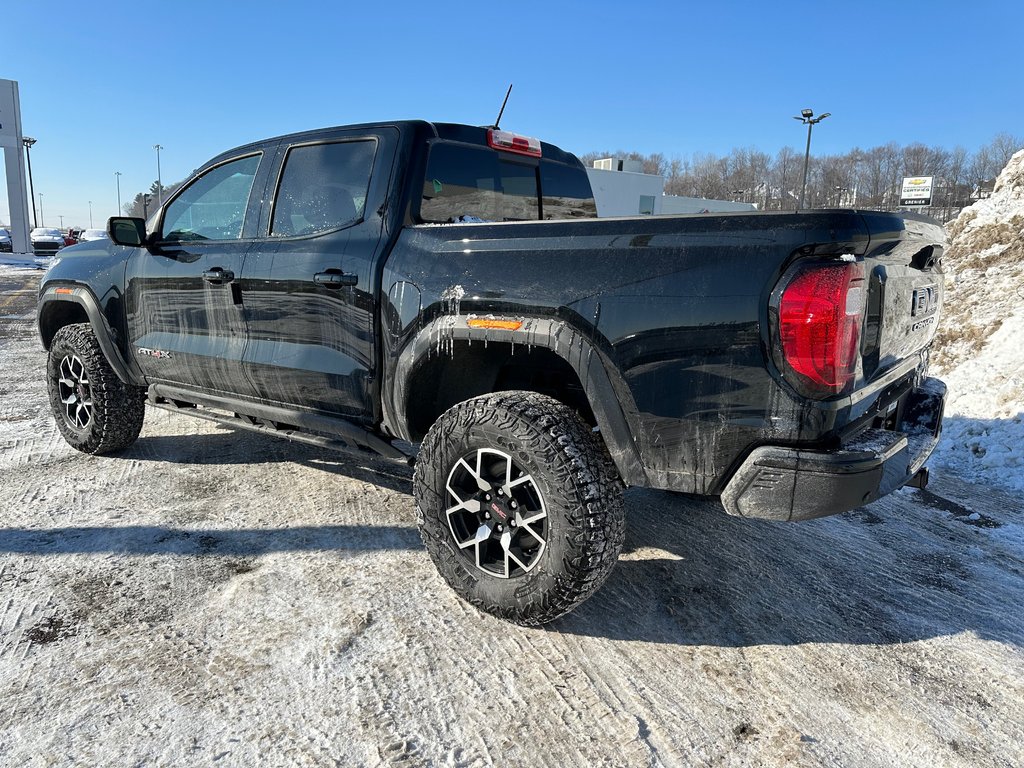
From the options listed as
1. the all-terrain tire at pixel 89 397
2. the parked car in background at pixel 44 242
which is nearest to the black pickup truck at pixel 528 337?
the all-terrain tire at pixel 89 397

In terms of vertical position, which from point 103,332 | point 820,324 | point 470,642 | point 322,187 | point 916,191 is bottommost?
point 470,642

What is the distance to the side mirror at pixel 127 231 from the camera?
4.11 meters

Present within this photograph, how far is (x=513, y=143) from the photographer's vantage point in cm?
389

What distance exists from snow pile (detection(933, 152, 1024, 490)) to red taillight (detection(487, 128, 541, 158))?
12.0 ft

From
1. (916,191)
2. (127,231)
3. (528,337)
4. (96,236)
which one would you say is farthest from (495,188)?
(916,191)

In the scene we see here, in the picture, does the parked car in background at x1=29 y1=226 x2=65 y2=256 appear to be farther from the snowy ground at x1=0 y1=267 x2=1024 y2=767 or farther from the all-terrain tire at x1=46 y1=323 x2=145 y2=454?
the snowy ground at x1=0 y1=267 x2=1024 y2=767

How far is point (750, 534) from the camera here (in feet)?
12.1

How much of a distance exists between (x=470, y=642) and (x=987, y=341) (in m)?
6.09

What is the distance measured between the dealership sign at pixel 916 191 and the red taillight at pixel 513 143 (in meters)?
31.5

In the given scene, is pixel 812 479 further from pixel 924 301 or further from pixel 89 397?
pixel 89 397

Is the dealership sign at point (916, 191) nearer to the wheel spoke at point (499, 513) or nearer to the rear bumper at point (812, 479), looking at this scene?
the rear bumper at point (812, 479)

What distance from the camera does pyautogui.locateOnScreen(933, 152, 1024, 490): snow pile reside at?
193 inches

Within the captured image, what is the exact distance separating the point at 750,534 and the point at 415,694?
2.14 m

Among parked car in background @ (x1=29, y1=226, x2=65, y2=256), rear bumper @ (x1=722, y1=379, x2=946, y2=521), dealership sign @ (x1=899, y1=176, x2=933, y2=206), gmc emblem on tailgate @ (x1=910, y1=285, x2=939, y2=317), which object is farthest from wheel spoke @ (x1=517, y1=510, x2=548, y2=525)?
parked car in background @ (x1=29, y1=226, x2=65, y2=256)
